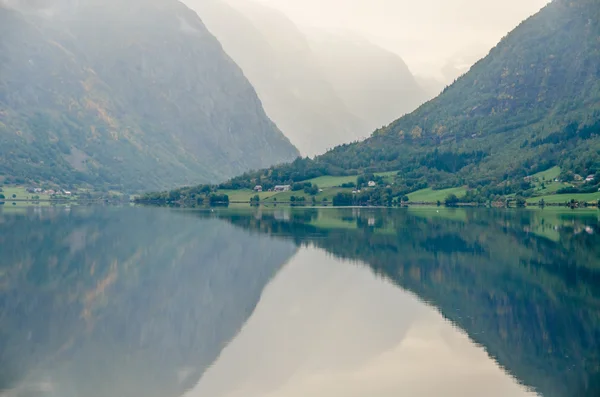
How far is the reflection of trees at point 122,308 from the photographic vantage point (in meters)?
29.3

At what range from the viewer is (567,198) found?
171 m

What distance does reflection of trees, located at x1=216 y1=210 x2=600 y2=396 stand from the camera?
30688 mm

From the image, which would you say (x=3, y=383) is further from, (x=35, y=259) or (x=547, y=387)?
(x=35, y=259)

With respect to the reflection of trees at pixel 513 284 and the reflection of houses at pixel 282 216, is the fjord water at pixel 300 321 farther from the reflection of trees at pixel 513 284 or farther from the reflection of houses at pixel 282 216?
the reflection of houses at pixel 282 216

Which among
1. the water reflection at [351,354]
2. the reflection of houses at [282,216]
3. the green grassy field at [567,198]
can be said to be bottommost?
the water reflection at [351,354]

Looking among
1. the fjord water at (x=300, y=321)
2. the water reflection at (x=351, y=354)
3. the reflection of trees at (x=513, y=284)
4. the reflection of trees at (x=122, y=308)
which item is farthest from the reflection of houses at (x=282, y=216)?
the water reflection at (x=351, y=354)

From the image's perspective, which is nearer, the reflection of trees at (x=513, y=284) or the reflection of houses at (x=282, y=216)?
the reflection of trees at (x=513, y=284)

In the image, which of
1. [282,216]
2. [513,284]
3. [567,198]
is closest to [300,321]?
[513,284]

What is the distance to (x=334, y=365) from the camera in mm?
30938

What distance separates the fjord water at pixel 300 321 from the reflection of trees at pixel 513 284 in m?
0.14

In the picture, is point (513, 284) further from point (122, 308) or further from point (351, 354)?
point (122, 308)

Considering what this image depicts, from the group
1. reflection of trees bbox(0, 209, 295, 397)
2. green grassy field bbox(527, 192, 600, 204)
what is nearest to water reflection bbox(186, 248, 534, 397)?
reflection of trees bbox(0, 209, 295, 397)

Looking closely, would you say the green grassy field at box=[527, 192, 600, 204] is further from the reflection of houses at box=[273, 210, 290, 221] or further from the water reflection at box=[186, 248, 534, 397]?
the water reflection at box=[186, 248, 534, 397]

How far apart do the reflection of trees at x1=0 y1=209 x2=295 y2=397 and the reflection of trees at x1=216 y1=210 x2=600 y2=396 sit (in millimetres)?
10628
